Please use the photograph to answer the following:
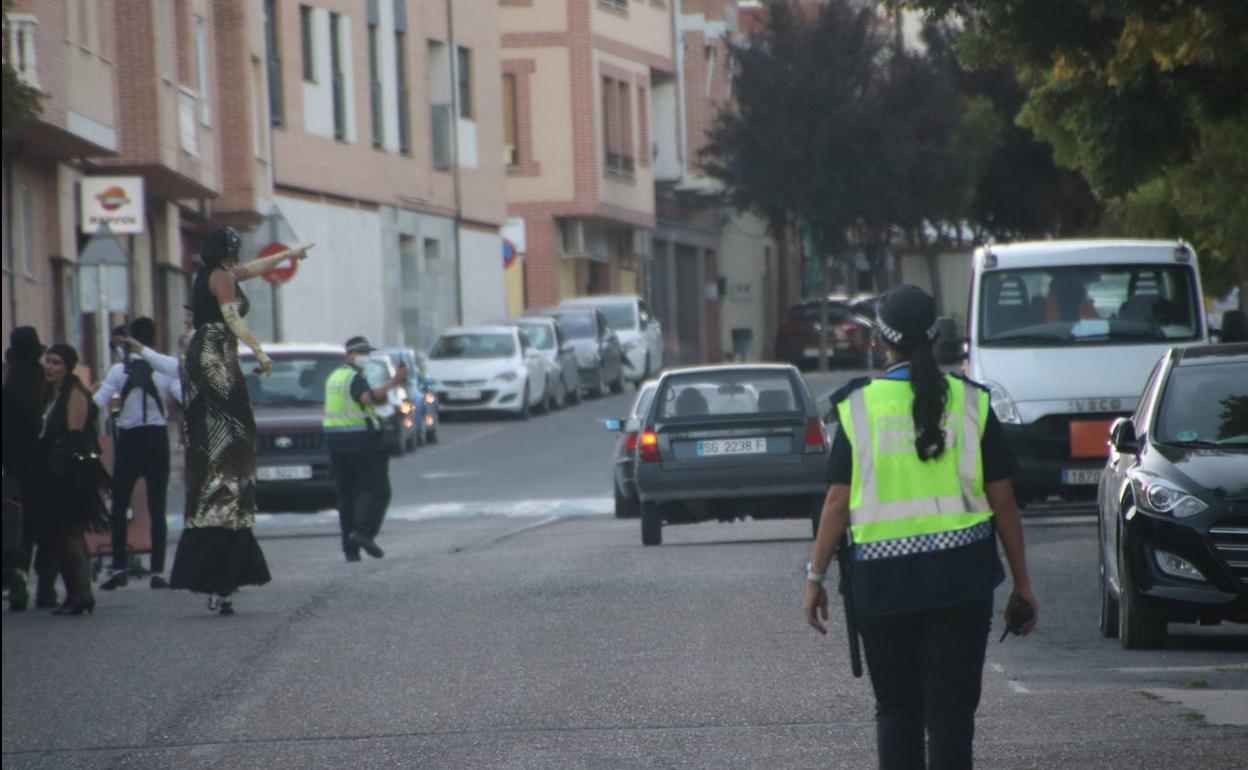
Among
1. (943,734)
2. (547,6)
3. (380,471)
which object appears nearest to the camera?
(943,734)

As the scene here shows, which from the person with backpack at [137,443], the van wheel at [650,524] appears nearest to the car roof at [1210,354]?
the person with backpack at [137,443]

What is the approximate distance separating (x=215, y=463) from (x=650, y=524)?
21.4 feet

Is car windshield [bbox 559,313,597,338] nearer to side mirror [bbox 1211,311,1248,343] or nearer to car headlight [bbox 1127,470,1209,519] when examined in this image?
side mirror [bbox 1211,311,1248,343]

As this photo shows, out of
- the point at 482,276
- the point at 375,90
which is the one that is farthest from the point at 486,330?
the point at 482,276

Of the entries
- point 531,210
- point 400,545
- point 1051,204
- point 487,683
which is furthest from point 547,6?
point 487,683

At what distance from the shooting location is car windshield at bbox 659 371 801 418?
70.1 feet

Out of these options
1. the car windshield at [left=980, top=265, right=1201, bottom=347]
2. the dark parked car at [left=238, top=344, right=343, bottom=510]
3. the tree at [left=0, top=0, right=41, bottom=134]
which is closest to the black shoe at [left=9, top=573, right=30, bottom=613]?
the tree at [left=0, top=0, right=41, bottom=134]

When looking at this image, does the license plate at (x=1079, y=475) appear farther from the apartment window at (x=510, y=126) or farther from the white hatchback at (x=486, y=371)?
the apartment window at (x=510, y=126)

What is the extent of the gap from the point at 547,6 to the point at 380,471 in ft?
149

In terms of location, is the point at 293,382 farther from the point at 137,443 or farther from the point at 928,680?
the point at 928,680

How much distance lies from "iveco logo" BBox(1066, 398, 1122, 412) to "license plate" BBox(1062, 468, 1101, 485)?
1.50 ft

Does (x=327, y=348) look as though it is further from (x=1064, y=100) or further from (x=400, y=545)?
(x=1064, y=100)

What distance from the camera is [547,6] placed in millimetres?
65062

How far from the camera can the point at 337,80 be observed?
52.1 meters
